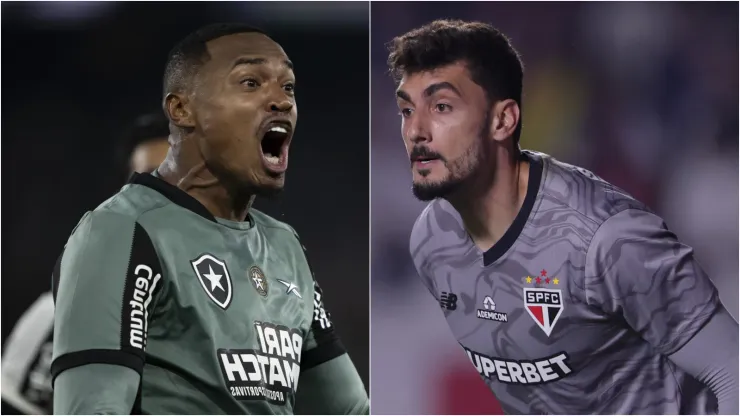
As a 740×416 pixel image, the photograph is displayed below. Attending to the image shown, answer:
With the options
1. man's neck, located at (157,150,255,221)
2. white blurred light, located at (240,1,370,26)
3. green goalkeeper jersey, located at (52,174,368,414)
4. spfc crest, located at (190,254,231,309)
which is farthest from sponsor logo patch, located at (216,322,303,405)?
white blurred light, located at (240,1,370,26)

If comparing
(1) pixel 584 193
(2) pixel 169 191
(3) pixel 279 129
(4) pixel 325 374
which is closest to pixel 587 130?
(1) pixel 584 193

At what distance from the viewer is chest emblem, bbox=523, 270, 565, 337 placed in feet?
10.0

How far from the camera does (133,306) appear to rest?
2168mm

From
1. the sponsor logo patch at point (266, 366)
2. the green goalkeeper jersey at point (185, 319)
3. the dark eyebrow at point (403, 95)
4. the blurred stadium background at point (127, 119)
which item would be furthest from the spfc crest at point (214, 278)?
the dark eyebrow at point (403, 95)

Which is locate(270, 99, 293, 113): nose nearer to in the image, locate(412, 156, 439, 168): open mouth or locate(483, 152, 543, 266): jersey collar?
locate(412, 156, 439, 168): open mouth

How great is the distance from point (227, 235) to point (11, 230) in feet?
3.37

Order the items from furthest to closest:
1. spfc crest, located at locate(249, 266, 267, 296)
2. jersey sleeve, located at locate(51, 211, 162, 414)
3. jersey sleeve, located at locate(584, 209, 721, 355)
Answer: jersey sleeve, located at locate(584, 209, 721, 355) < spfc crest, located at locate(249, 266, 267, 296) < jersey sleeve, located at locate(51, 211, 162, 414)

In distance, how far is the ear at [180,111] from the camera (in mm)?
2520

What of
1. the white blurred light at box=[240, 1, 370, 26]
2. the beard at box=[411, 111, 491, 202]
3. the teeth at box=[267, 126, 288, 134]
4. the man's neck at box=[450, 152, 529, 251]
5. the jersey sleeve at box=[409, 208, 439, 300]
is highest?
the white blurred light at box=[240, 1, 370, 26]

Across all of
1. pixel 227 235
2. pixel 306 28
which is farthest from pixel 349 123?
pixel 227 235

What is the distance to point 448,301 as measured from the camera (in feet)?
10.4

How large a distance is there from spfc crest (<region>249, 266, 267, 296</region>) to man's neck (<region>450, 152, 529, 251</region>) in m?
0.84

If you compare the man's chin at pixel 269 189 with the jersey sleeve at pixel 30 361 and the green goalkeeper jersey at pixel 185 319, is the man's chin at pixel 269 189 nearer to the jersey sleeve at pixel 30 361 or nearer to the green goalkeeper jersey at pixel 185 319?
the green goalkeeper jersey at pixel 185 319

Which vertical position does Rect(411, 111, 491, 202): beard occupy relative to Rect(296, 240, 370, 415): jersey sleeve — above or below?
above
